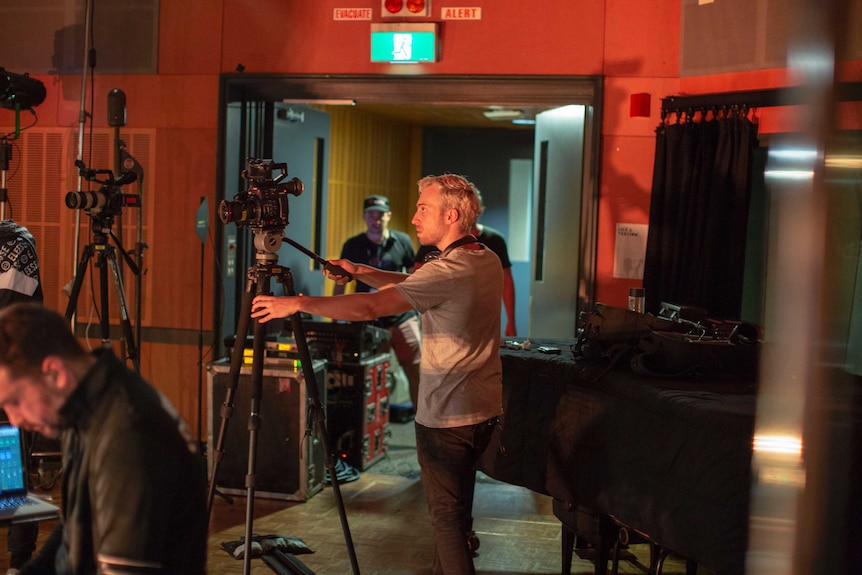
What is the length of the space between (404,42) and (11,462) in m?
3.56

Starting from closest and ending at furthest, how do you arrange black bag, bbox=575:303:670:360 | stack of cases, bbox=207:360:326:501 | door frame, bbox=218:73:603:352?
1. black bag, bbox=575:303:670:360
2. stack of cases, bbox=207:360:326:501
3. door frame, bbox=218:73:603:352

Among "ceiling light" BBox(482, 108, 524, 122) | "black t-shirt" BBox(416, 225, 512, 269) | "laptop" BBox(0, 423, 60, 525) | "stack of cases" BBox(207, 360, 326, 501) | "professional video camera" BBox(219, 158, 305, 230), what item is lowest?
"stack of cases" BBox(207, 360, 326, 501)

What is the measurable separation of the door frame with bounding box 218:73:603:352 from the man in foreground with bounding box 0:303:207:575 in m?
4.00

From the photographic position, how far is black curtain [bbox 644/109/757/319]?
492cm

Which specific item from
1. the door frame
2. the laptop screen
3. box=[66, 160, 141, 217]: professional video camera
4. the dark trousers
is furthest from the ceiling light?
the laptop screen

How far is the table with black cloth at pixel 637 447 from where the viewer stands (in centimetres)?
273

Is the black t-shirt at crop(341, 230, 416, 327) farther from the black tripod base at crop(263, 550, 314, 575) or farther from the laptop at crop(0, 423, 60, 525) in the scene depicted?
the laptop at crop(0, 423, 60, 525)

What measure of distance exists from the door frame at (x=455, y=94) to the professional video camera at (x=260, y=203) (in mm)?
2438

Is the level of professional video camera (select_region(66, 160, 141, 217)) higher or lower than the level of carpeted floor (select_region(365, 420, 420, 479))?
higher

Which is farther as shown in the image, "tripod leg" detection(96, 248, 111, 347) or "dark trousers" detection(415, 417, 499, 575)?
"tripod leg" detection(96, 248, 111, 347)

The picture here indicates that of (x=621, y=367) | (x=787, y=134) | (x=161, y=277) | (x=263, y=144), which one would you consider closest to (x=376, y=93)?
(x=263, y=144)

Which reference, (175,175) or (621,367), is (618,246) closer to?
(621,367)

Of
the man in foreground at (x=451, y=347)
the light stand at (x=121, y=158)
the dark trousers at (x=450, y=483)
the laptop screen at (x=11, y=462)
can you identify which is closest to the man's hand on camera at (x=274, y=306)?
the man in foreground at (x=451, y=347)

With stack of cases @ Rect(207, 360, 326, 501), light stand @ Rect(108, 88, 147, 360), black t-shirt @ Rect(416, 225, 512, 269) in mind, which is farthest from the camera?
black t-shirt @ Rect(416, 225, 512, 269)
